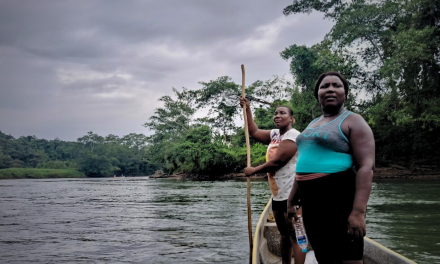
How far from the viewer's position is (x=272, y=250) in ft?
14.6

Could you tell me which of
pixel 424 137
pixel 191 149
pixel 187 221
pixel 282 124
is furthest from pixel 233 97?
pixel 282 124

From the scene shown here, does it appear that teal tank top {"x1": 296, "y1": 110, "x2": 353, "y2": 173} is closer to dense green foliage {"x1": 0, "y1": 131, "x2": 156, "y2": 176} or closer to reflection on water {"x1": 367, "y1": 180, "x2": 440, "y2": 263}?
reflection on water {"x1": 367, "y1": 180, "x2": 440, "y2": 263}

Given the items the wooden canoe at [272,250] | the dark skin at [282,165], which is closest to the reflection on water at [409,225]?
the wooden canoe at [272,250]

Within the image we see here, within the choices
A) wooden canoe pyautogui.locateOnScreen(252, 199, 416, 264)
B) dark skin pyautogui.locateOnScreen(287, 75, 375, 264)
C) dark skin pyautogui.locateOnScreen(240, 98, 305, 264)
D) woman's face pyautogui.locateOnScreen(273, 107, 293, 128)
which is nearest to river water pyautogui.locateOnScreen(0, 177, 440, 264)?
wooden canoe pyautogui.locateOnScreen(252, 199, 416, 264)

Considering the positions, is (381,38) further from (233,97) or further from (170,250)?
(170,250)

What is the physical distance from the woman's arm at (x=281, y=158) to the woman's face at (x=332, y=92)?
3.91ft

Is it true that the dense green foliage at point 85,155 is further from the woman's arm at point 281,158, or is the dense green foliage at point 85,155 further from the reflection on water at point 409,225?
the woman's arm at point 281,158

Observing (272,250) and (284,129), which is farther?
(272,250)

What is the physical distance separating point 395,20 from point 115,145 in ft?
248

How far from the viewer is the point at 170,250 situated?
6.19 metres

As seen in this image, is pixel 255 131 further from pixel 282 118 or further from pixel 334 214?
pixel 334 214

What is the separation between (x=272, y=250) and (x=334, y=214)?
269 cm

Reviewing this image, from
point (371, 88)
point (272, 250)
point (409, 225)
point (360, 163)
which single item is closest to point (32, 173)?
point (371, 88)

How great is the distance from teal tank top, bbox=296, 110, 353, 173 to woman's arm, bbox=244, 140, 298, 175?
1178 mm
